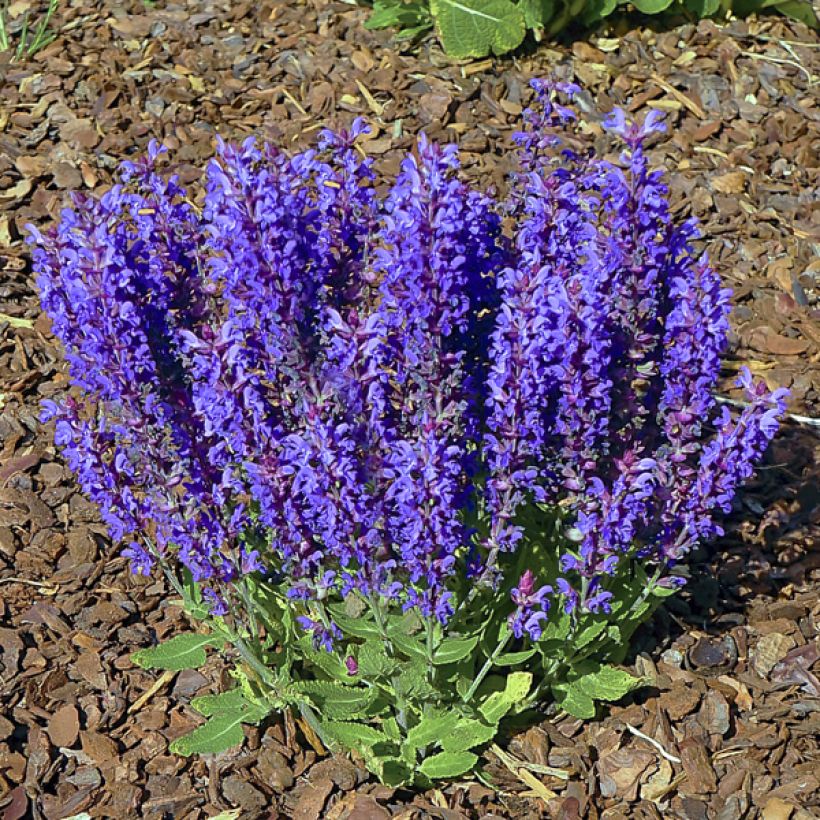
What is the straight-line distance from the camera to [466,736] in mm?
3857

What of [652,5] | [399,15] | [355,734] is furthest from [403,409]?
[652,5]

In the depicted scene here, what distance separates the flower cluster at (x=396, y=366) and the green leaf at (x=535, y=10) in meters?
3.77

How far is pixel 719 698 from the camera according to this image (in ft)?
14.1

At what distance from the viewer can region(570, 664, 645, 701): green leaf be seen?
13.2ft

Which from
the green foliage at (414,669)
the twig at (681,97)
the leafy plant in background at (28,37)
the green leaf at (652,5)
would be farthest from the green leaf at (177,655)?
the green leaf at (652,5)

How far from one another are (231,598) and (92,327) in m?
1.16

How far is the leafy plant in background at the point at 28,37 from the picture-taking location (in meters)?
7.55

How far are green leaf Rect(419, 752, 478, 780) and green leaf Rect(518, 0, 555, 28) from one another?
489 centimetres

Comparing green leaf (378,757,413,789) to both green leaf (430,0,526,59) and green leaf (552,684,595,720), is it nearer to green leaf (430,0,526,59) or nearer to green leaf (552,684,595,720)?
green leaf (552,684,595,720)

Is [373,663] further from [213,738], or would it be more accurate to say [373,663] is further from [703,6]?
[703,6]

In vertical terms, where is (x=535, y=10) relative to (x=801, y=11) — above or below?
above

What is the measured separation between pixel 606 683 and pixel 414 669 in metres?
0.71

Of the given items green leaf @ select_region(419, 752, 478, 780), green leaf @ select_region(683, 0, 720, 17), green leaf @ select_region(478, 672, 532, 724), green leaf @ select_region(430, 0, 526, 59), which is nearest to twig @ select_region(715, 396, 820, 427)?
green leaf @ select_region(478, 672, 532, 724)

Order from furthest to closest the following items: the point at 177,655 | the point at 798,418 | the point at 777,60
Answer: the point at 777,60 < the point at 798,418 < the point at 177,655
